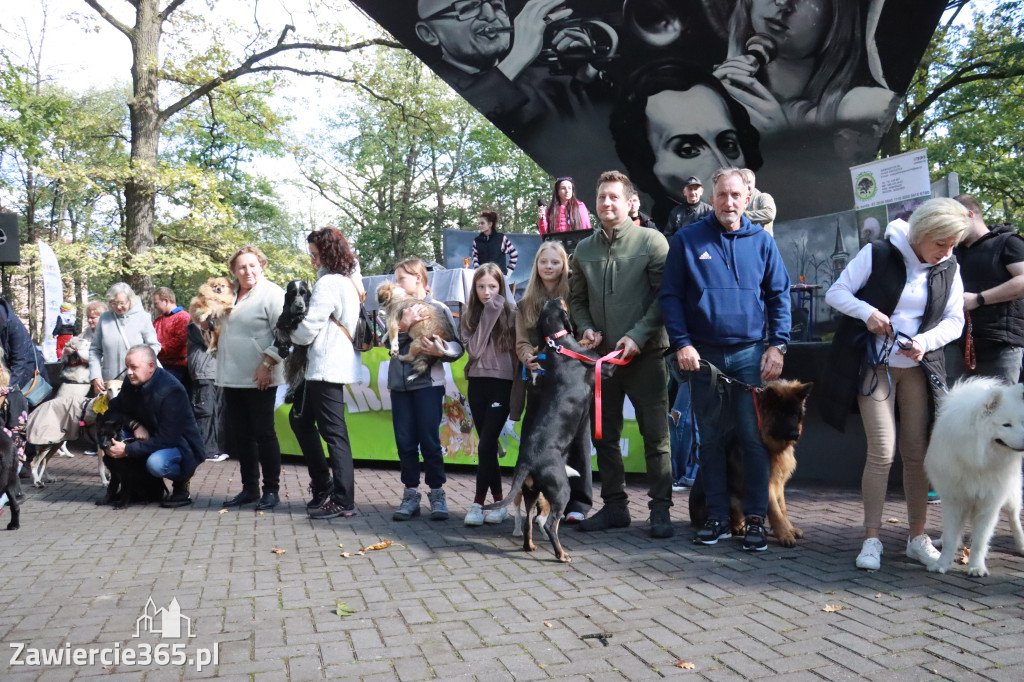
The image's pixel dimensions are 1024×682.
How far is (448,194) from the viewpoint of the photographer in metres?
36.3

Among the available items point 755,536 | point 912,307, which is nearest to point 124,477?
point 755,536

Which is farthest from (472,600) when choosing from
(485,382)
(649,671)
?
(485,382)

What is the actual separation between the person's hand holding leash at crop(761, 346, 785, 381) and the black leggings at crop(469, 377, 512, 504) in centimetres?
174

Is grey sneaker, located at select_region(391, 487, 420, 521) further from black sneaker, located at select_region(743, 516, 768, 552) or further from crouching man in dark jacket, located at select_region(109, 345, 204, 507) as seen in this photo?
black sneaker, located at select_region(743, 516, 768, 552)

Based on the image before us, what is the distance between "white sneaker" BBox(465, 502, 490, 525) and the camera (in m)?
5.01

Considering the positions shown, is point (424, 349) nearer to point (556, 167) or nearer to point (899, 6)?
point (556, 167)

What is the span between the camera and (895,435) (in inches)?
159

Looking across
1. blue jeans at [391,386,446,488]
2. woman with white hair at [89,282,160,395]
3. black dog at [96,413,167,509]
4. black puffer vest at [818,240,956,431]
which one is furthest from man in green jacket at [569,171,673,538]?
A: woman with white hair at [89,282,160,395]

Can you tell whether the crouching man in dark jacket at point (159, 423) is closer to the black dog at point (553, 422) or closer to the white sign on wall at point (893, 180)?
the black dog at point (553, 422)

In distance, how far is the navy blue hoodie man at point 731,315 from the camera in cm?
425

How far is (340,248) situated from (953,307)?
4034mm

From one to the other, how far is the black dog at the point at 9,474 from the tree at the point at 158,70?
1301 centimetres

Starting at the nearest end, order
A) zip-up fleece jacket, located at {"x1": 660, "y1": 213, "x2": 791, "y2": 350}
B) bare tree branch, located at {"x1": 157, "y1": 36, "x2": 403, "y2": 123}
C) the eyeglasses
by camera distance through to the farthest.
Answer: zip-up fleece jacket, located at {"x1": 660, "y1": 213, "x2": 791, "y2": 350}
the eyeglasses
bare tree branch, located at {"x1": 157, "y1": 36, "x2": 403, "y2": 123}

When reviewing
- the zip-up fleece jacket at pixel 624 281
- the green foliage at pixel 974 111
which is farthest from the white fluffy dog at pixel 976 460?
the green foliage at pixel 974 111
